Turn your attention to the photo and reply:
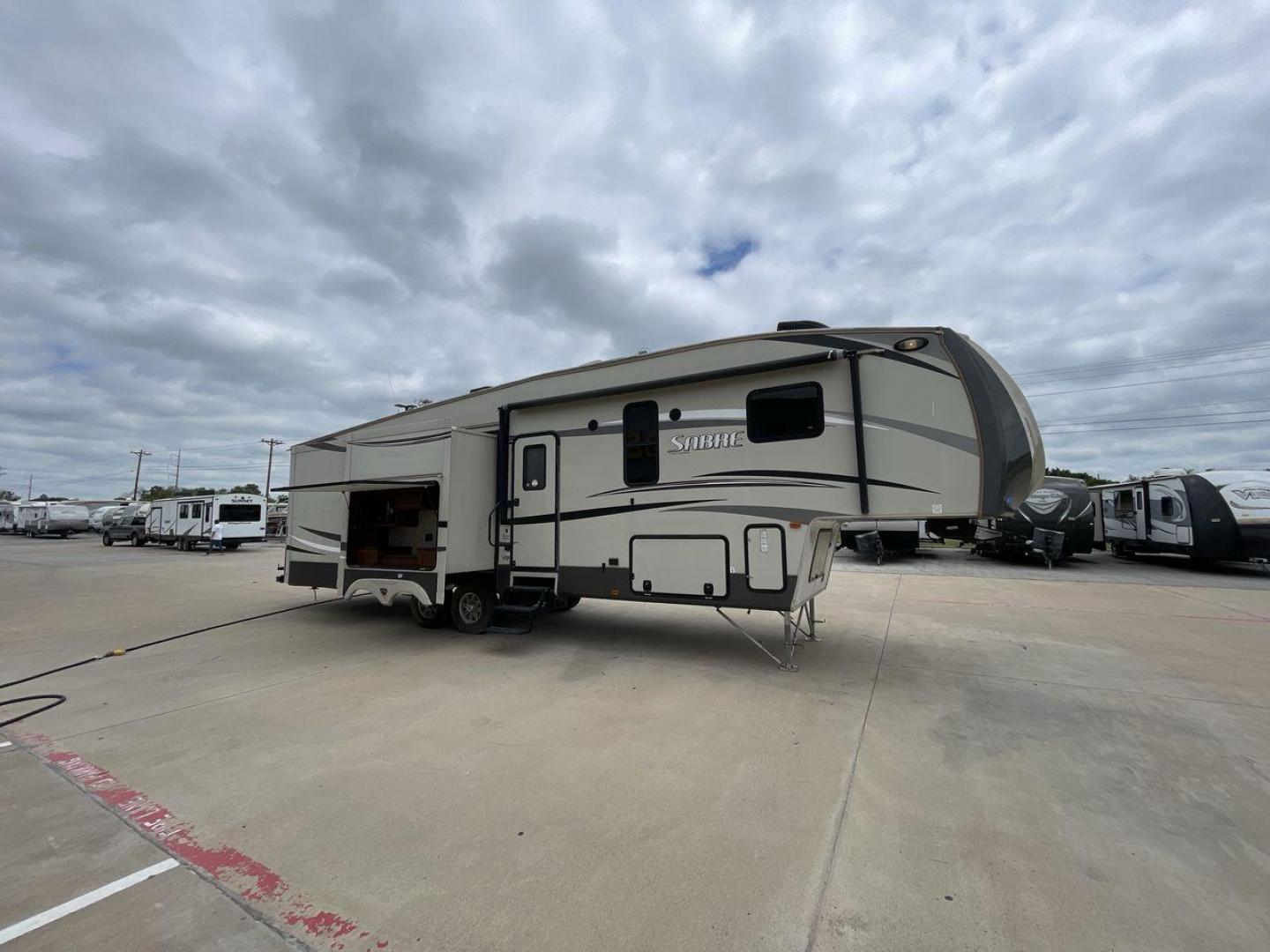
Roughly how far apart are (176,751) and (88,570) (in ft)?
57.0

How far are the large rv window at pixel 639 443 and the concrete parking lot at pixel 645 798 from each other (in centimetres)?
197

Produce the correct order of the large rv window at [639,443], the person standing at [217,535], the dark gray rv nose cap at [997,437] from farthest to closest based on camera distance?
1. the person standing at [217,535]
2. the large rv window at [639,443]
3. the dark gray rv nose cap at [997,437]

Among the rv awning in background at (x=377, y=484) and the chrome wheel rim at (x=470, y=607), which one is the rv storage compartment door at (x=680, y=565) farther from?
the rv awning in background at (x=377, y=484)

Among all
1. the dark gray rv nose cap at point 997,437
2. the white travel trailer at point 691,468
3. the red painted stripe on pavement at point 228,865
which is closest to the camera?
the red painted stripe on pavement at point 228,865

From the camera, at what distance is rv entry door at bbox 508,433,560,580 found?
661 cm

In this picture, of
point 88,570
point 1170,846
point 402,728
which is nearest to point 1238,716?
point 1170,846

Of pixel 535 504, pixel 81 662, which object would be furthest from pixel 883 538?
pixel 81 662

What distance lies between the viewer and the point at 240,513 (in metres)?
23.3

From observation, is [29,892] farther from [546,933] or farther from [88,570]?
[88,570]

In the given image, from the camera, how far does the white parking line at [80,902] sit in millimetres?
2099

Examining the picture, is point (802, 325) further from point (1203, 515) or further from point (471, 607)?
point (1203, 515)

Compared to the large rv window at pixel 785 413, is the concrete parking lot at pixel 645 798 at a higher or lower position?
lower

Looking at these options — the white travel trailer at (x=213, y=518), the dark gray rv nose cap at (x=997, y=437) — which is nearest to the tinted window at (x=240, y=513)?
the white travel trailer at (x=213, y=518)

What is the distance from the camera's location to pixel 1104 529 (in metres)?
18.8
